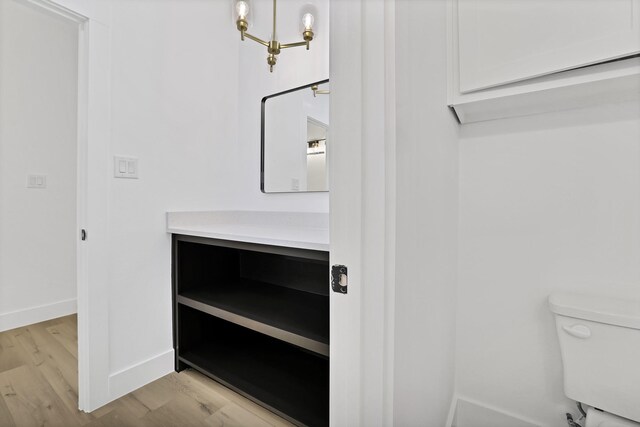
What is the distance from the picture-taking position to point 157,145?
5.21 feet

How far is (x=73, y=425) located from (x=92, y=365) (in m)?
0.23

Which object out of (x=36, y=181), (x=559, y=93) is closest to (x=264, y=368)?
(x=559, y=93)

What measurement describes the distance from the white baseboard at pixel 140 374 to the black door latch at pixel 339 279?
4.64ft

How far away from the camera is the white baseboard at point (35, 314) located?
2154 mm

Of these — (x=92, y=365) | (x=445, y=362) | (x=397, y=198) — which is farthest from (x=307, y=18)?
(x=92, y=365)

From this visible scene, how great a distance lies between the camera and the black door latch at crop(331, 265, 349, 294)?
2.01ft

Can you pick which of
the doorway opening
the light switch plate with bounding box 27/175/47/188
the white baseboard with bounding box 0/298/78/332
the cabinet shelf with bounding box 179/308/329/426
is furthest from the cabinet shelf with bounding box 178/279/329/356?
the light switch plate with bounding box 27/175/47/188

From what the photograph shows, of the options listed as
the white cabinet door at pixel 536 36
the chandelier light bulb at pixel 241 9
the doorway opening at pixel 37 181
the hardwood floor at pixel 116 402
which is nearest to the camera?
the white cabinet door at pixel 536 36

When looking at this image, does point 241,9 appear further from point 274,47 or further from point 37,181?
point 37,181

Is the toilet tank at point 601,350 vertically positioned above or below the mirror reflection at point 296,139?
below

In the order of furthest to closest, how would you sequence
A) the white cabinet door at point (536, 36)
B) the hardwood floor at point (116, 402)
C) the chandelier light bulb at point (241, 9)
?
1. the chandelier light bulb at point (241, 9)
2. the hardwood floor at point (116, 402)
3. the white cabinet door at point (536, 36)

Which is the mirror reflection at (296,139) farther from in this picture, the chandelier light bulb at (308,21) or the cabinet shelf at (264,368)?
the cabinet shelf at (264,368)

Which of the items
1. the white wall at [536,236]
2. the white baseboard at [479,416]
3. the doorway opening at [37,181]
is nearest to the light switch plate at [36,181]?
the doorway opening at [37,181]

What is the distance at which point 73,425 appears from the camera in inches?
48.7
